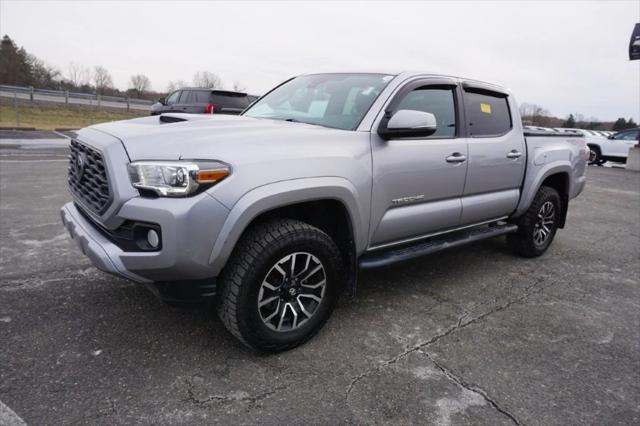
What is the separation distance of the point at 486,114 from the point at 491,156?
428 mm

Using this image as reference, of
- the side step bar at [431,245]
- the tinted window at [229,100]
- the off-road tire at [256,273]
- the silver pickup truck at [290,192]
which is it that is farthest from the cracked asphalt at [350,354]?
the tinted window at [229,100]

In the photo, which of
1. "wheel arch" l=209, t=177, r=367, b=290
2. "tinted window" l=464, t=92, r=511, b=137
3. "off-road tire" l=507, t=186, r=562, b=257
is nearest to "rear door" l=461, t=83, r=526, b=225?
"tinted window" l=464, t=92, r=511, b=137

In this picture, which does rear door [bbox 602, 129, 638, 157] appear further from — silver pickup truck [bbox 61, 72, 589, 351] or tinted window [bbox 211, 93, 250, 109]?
silver pickup truck [bbox 61, 72, 589, 351]

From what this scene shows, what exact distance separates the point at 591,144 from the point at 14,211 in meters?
21.1

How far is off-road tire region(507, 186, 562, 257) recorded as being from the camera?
465 cm

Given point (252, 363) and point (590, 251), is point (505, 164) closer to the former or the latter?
point (590, 251)

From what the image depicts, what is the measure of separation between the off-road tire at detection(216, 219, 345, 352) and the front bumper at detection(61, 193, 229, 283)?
0.17 metres

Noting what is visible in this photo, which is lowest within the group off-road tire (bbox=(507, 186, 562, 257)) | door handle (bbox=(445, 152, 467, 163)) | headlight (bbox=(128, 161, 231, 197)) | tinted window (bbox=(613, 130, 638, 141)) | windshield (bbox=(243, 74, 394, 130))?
off-road tire (bbox=(507, 186, 562, 257))

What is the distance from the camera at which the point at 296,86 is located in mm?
3990

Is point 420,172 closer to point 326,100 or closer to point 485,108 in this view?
point 326,100

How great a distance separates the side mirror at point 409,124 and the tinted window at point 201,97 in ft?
37.5

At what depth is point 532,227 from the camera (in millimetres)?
4703

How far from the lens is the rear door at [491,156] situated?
3818mm

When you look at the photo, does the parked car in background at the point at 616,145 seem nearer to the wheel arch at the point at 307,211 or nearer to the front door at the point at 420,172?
the front door at the point at 420,172
